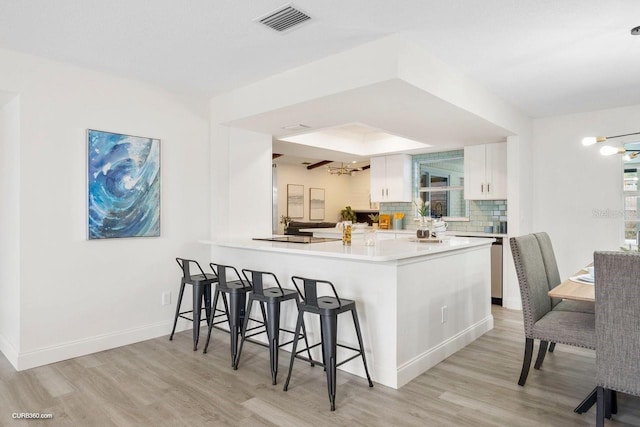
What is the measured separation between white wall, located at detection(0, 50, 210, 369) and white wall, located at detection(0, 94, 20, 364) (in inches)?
2.8

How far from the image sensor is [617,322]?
197cm

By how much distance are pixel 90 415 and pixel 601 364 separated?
2.85 meters

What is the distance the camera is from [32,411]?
2441 millimetres

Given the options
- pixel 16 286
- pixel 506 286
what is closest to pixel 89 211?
pixel 16 286

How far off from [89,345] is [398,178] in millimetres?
5082

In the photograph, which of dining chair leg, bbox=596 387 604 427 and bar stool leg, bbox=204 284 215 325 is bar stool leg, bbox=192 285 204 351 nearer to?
bar stool leg, bbox=204 284 215 325

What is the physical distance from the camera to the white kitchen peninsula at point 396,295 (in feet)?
9.16

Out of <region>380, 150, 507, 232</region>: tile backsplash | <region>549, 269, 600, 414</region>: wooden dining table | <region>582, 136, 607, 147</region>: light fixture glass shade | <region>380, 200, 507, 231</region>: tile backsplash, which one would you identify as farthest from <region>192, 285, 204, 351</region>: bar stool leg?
<region>380, 200, 507, 231</region>: tile backsplash

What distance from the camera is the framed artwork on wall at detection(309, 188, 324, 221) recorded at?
9.36m

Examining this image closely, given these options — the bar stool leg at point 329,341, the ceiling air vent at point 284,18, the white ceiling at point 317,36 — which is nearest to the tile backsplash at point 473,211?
the white ceiling at point 317,36

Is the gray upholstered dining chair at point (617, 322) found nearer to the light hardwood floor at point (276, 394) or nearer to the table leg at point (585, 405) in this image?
the table leg at point (585, 405)

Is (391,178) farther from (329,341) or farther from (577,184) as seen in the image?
(329,341)

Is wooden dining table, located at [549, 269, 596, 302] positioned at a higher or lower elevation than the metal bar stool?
higher

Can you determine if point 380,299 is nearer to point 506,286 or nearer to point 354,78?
point 354,78
